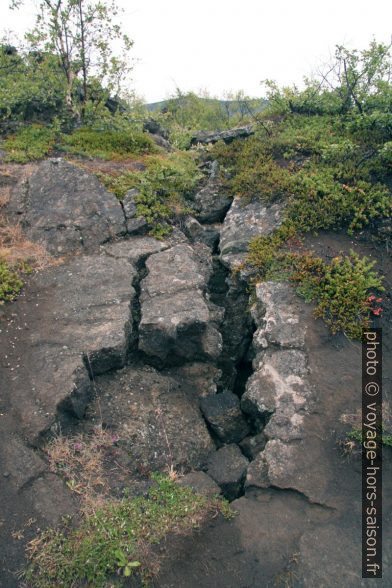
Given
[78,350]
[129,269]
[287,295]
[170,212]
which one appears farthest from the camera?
[170,212]

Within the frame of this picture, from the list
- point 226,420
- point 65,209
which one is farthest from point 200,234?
point 226,420

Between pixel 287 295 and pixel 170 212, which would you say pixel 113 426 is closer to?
pixel 287 295

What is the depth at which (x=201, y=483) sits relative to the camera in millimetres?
6547

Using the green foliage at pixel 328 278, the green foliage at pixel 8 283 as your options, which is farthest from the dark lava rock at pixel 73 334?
the green foliage at pixel 328 278

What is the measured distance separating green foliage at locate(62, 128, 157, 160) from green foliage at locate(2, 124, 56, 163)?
0.43 metres

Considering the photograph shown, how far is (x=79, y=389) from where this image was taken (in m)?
7.03

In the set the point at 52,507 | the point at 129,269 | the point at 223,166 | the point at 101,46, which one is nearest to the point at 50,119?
the point at 101,46

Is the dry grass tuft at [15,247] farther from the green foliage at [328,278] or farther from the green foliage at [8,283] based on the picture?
the green foliage at [328,278]

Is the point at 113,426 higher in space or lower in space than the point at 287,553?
higher

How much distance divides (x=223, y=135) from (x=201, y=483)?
10.3 metres

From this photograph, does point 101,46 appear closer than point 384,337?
No

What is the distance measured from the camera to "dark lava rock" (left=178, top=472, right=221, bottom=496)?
6.40m

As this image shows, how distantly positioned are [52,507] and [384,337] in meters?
5.61

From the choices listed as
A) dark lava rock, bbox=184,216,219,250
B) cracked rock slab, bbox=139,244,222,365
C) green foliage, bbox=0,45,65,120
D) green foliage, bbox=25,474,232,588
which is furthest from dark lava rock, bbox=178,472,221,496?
green foliage, bbox=0,45,65,120
